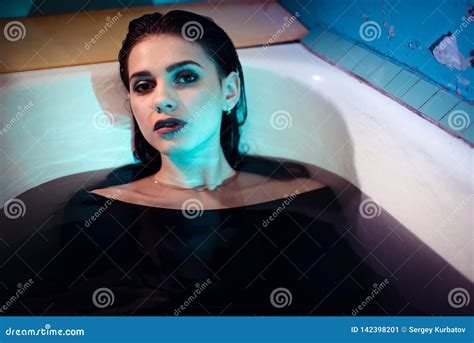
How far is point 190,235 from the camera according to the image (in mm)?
1399

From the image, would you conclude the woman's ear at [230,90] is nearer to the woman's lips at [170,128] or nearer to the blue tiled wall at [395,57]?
the woman's lips at [170,128]

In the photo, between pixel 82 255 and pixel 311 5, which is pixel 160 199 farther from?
pixel 311 5

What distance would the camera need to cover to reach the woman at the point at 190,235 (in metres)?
1.35

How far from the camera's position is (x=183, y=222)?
1418 millimetres

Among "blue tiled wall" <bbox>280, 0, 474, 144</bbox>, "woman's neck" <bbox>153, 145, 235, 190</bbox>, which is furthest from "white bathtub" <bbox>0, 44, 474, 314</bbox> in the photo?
"woman's neck" <bbox>153, 145, 235, 190</bbox>

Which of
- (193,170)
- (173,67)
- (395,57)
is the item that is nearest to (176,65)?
(173,67)

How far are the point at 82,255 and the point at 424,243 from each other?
0.83 metres

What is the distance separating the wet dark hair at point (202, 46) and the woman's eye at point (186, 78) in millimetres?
76

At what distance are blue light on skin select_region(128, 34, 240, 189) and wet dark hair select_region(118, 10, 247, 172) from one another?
0.07 feet

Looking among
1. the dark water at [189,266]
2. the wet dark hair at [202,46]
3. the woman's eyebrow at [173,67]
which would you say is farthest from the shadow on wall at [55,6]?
the dark water at [189,266]

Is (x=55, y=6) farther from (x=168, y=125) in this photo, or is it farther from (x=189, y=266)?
(x=189, y=266)

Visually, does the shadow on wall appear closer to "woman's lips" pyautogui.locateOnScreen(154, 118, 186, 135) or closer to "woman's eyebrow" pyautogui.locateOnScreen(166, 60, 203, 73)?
"woman's eyebrow" pyautogui.locateOnScreen(166, 60, 203, 73)

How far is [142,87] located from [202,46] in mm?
177
